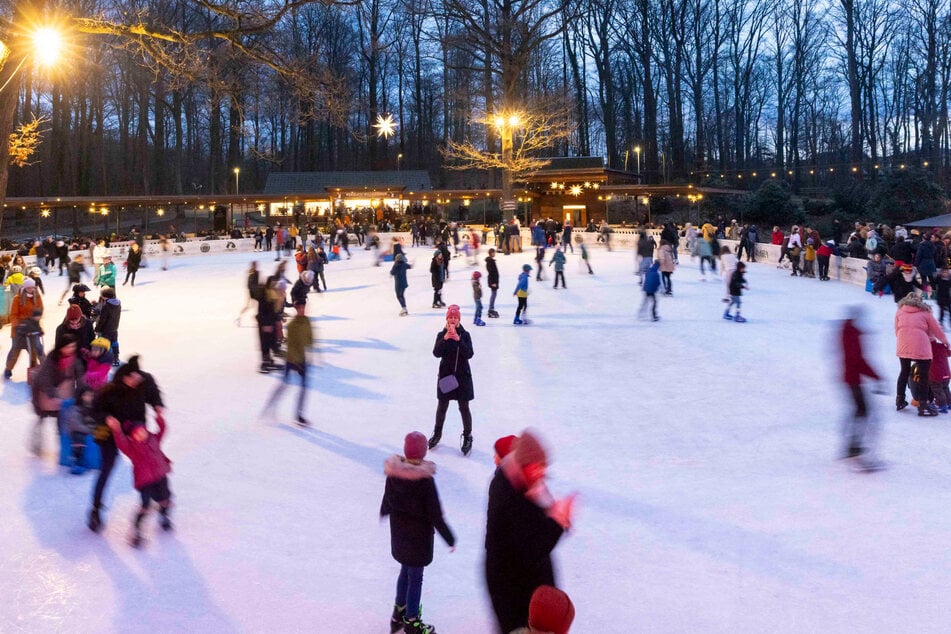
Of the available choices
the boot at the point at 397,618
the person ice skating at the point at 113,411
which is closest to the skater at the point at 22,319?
the person ice skating at the point at 113,411

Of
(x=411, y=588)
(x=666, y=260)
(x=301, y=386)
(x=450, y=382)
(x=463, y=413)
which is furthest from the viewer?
(x=666, y=260)

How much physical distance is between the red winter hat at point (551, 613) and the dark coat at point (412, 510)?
4.99ft

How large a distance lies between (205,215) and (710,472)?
4815cm

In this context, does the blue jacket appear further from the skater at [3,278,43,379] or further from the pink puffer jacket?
the skater at [3,278,43,379]

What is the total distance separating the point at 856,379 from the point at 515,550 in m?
4.29

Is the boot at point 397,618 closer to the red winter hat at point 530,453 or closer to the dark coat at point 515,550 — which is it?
the dark coat at point 515,550

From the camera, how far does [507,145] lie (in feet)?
99.9

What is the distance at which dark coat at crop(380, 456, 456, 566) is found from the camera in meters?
3.92

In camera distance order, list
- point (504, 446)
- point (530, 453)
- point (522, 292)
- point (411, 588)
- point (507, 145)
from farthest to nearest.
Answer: point (507, 145) → point (522, 292) → point (411, 588) → point (504, 446) → point (530, 453)

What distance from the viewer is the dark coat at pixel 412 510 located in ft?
12.9

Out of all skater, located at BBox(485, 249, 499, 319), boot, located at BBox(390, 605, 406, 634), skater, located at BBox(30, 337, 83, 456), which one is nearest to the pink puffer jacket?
boot, located at BBox(390, 605, 406, 634)

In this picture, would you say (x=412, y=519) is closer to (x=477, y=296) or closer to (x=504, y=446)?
(x=504, y=446)

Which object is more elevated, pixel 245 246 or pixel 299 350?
pixel 245 246

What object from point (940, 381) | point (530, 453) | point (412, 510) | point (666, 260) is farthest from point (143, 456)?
point (666, 260)
